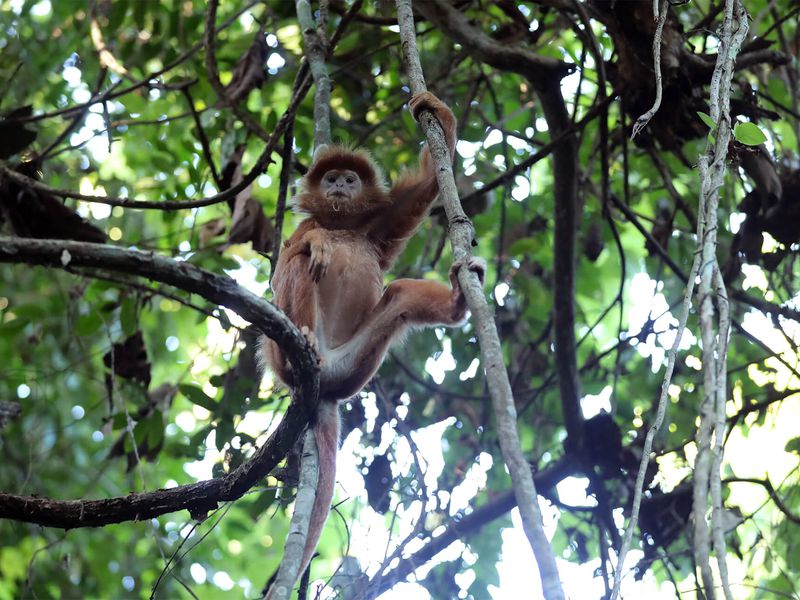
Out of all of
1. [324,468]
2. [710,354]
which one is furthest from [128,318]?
[710,354]

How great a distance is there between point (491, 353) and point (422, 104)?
1587 millimetres

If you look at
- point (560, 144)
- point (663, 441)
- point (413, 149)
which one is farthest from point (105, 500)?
point (413, 149)

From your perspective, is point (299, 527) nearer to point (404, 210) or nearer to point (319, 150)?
point (319, 150)

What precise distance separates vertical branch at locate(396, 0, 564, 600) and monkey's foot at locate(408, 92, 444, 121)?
180 mm

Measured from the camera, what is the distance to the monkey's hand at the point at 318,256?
13.8 feet

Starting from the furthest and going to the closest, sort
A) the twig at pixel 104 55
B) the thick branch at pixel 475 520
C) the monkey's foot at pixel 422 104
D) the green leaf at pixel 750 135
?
the twig at pixel 104 55
the thick branch at pixel 475 520
the monkey's foot at pixel 422 104
the green leaf at pixel 750 135

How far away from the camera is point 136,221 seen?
28.1 ft

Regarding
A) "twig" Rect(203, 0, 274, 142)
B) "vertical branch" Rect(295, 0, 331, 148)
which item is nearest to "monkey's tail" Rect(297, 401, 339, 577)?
"vertical branch" Rect(295, 0, 331, 148)

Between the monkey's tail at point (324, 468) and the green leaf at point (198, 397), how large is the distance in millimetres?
855

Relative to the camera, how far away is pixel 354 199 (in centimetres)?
510

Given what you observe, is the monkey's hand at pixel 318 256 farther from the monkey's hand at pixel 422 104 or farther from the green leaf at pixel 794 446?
the green leaf at pixel 794 446

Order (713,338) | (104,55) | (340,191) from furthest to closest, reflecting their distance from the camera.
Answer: (104,55)
(340,191)
(713,338)

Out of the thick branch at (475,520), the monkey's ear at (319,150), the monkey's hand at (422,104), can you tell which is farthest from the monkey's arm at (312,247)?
the thick branch at (475,520)

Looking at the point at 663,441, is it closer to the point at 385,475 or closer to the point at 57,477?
the point at 385,475
